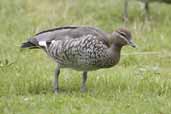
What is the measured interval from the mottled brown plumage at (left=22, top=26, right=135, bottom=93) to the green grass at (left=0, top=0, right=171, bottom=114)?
0.41 metres

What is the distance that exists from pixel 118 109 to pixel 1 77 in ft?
6.97

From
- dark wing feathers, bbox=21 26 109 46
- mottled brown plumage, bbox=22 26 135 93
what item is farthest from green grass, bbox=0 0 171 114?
dark wing feathers, bbox=21 26 109 46

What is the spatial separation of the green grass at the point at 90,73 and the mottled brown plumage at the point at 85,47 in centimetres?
41

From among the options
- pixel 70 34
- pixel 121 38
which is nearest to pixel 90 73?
pixel 70 34

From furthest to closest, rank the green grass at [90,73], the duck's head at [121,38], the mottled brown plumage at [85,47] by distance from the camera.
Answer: the duck's head at [121,38] < the mottled brown plumage at [85,47] < the green grass at [90,73]

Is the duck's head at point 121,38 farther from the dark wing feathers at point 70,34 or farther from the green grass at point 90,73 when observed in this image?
the green grass at point 90,73

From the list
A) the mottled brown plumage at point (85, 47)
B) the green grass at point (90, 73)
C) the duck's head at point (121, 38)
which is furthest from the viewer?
the duck's head at point (121, 38)

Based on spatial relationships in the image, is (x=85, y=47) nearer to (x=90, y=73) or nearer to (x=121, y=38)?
(x=121, y=38)

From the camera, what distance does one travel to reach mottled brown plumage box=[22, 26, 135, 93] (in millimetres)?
8469

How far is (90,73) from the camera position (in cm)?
999

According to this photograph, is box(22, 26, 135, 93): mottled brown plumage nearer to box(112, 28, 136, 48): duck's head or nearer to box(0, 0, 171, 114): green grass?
box(112, 28, 136, 48): duck's head

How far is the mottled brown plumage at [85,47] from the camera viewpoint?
333 inches

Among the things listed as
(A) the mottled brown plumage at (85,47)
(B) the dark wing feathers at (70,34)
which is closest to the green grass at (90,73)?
(A) the mottled brown plumage at (85,47)

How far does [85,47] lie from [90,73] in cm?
158
